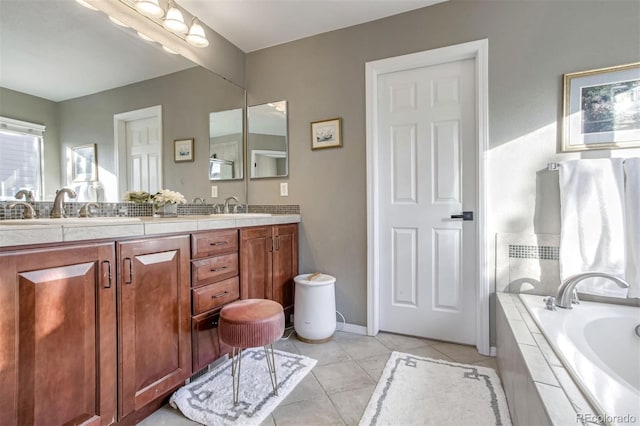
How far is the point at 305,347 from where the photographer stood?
211 cm

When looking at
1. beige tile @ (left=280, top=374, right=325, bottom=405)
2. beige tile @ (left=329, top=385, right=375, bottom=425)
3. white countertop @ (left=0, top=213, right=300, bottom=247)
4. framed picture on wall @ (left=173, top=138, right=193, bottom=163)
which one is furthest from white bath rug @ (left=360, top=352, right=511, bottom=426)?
framed picture on wall @ (left=173, top=138, right=193, bottom=163)

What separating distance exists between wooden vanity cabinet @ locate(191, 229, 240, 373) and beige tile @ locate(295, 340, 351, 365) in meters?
0.54

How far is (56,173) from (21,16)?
0.73 meters

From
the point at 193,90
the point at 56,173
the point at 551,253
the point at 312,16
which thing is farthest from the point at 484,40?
the point at 56,173

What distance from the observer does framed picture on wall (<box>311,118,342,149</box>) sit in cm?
235

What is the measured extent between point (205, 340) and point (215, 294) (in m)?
0.24

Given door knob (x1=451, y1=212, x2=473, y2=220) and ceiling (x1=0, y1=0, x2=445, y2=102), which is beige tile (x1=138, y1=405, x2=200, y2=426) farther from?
door knob (x1=451, y1=212, x2=473, y2=220)

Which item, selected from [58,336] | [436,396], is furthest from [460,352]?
[58,336]

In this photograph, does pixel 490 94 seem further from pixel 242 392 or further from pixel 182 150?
pixel 242 392

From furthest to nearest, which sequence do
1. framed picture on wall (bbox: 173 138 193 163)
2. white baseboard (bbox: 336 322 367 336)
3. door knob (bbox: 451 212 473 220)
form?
1. white baseboard (bbox: 336 322 367 336)
2. framed picture on wall (bbox: 173 138 193 163)
3. door knob (bbox: 451 212 473 220)

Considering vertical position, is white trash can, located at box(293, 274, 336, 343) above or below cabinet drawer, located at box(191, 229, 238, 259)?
below

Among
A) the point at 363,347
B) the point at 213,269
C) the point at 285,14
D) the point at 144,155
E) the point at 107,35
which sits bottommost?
the point at 363,347

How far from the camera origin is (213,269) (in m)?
1.68

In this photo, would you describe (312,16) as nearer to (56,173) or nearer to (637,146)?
(56,173)
